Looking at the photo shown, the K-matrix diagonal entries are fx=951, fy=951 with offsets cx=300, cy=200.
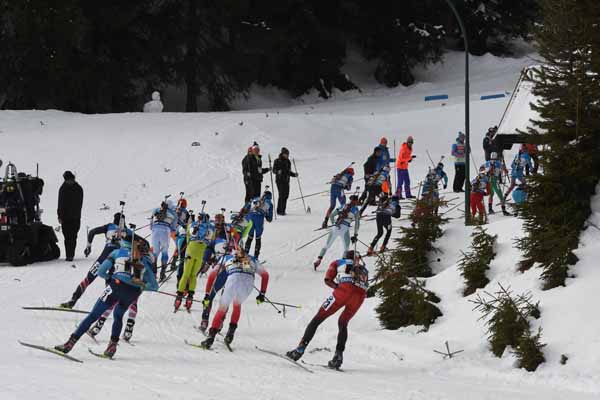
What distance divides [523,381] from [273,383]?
156 inches

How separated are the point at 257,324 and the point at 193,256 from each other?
6.04 ft

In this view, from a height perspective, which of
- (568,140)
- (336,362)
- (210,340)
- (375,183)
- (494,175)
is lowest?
(336,362)

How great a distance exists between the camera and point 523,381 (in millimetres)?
13961

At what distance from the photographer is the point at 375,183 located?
28.0 metres

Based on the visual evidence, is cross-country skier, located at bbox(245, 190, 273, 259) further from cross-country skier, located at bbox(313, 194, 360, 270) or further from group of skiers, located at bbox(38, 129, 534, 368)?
cross-country skier, located at bbox(313, 194, 360, 270)

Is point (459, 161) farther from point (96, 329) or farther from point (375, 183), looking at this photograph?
point (96, 329)

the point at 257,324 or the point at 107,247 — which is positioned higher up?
the point at 107,247

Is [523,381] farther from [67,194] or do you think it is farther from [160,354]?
[67,194]

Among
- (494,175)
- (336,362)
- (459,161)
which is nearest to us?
(336,362)

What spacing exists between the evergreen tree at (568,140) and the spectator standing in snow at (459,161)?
1286 cm

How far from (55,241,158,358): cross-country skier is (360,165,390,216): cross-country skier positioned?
1397cm

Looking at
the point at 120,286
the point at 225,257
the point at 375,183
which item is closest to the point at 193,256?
the point at 225,257

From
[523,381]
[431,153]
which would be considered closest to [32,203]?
[523,381]

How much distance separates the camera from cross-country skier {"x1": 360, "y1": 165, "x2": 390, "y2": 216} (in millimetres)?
27750
